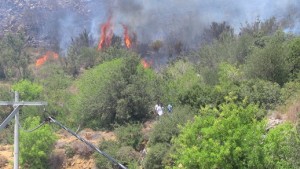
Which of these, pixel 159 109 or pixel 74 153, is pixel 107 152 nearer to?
pixel 74 153

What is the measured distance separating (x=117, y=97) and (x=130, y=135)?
15.7 ft

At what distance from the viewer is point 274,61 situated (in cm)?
3322

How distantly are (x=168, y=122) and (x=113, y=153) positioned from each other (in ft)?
17.3

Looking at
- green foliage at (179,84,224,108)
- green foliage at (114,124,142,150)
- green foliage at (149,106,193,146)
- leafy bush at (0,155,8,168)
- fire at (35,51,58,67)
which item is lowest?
fire at (35,51,58,67)

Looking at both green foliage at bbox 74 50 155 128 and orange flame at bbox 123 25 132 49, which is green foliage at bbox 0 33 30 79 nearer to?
orange flame at bbox 123 25 132 49

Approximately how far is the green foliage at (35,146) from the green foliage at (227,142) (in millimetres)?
17501

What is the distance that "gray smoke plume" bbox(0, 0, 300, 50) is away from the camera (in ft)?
240

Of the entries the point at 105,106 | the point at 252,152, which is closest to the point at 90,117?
the point at 105,106

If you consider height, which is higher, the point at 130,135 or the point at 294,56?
the point at 294,56

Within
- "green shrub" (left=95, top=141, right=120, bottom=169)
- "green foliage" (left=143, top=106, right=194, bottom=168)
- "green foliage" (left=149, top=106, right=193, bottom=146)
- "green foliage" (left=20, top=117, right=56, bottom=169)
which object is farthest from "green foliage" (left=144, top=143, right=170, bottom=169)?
"green foliage" (left=20, top=117, right=56, bottom=169)

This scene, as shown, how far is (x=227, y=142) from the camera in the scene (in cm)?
1856

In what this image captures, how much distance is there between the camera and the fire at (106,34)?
2950 inches

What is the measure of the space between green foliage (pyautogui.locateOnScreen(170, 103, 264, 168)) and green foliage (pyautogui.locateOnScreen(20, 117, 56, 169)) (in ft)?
57.4

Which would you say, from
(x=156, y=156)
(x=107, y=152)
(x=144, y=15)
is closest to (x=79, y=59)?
(x=144, y=15)
